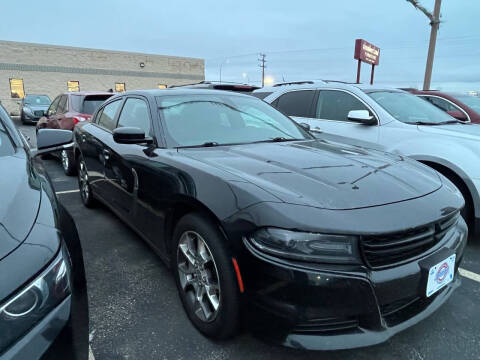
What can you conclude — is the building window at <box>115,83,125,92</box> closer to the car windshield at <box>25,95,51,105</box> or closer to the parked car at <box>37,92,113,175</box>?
the car windshield at <box>25,95,51,105</box>

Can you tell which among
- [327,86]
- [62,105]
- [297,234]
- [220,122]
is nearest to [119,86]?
[62,105]

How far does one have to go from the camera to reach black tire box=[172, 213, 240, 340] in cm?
176

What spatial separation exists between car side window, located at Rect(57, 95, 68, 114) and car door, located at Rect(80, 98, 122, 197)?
3.37 meters

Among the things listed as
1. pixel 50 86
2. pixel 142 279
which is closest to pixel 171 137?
pixel 142 279

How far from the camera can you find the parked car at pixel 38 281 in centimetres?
96

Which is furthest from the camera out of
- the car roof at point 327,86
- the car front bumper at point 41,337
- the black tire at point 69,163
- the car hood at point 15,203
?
the black tire at point 69,163

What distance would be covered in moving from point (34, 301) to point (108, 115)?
3.25 m

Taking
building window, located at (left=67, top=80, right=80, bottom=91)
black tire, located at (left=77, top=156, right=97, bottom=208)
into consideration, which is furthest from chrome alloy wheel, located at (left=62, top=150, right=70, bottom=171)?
building window, located at (left=67, top=80, right=80, bottom=91)

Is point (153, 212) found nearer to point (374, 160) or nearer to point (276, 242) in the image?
point (276, 242)

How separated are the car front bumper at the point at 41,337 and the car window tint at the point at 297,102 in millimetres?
4754

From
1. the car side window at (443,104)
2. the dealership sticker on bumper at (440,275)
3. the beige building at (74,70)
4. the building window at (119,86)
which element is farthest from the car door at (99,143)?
the building window at (119,86)

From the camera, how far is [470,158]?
343 centimetres

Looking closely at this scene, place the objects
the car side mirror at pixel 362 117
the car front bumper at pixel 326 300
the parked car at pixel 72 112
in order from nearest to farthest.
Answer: the car front bumper at pixel 326 300
the car side mirror at pixel 362 117
the parked car at pixel 72 112

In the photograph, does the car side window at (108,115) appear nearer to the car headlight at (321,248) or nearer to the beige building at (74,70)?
the car headlight at (321,248)
